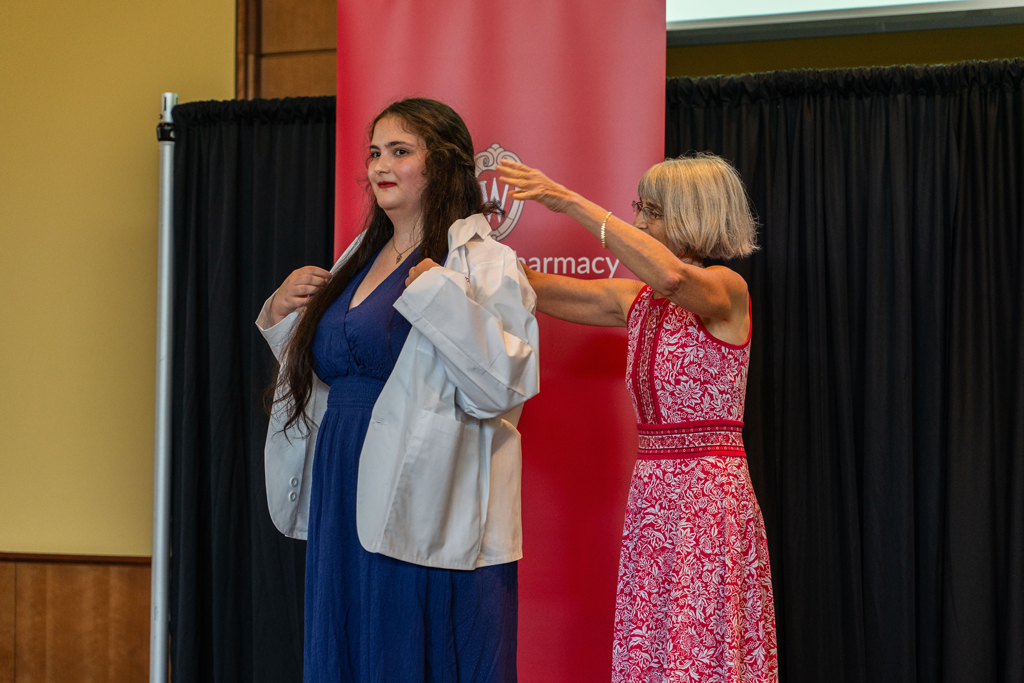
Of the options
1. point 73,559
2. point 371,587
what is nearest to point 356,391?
point 371,587

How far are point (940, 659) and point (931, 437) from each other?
680mm

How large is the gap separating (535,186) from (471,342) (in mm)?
490

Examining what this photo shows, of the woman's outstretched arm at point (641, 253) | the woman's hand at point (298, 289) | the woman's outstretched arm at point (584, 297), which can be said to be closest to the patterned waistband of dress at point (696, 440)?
the woman's outstretched arm at point (641, 253)

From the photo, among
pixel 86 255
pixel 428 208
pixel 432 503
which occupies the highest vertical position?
pixel 86 255

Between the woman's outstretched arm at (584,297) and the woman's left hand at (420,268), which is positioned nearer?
the woman's left hand at (420,268)

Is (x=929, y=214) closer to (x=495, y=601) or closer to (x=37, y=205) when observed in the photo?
(x=495, y=601)

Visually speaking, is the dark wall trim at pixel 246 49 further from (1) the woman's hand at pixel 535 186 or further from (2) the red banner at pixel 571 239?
(1) the woman's hand at pixel 535 186

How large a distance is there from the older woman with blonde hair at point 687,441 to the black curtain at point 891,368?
2.62 feet

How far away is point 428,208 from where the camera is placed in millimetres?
1701

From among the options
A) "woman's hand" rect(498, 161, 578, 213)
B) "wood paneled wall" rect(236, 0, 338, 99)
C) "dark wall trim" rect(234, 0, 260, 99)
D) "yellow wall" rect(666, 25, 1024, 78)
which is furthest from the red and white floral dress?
"dark wall trim" rect(234, 0, 260, 99)

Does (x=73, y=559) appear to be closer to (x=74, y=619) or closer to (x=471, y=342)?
(x=74, y=619)

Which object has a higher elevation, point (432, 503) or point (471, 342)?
point (471, 342)

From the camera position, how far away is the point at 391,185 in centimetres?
171

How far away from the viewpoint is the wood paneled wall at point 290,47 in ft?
10.7
